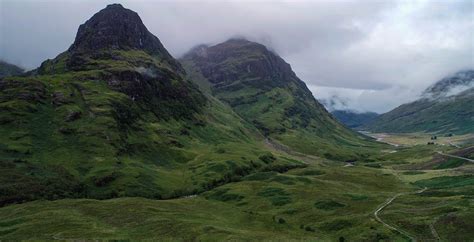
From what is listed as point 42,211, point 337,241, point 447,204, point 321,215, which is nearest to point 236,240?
point 337,241

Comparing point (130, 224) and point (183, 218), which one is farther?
point (183, 218)

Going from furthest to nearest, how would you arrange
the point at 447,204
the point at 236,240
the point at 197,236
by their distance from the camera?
the point at 447,204 < the point at 197,236 < the point at 236,240

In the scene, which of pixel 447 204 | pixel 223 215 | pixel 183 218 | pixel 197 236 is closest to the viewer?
pixel 197 236

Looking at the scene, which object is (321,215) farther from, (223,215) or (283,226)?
(223,215)

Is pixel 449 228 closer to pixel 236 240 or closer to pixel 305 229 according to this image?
pixel 305 229

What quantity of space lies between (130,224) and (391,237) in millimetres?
94135

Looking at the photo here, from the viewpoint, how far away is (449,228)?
138 meters

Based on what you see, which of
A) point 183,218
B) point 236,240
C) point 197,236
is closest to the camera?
point 236,240

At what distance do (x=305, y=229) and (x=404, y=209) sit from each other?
39.3 metres

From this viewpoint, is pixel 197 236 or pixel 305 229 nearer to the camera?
pixel 197 236

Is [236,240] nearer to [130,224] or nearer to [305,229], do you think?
[305,229]

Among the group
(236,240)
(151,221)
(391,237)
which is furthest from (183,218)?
(391,237)

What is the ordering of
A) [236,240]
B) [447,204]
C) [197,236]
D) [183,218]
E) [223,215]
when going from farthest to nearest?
[223,215] → [183,218] → [447,204] → [197,236] → [236,240]

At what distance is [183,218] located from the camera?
179 metres
